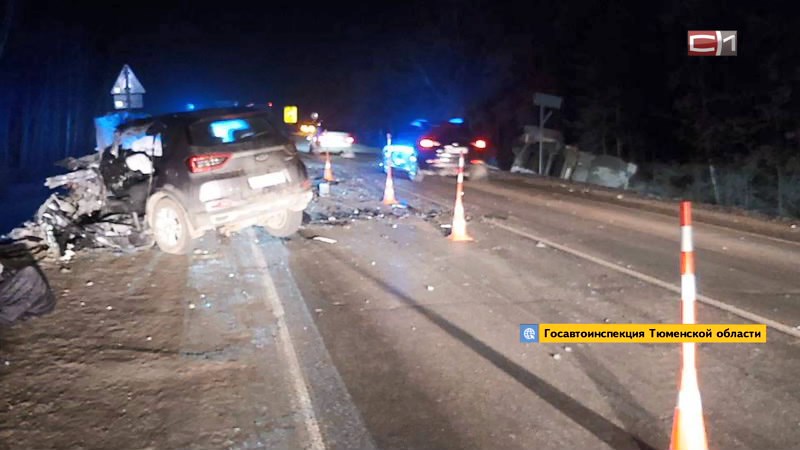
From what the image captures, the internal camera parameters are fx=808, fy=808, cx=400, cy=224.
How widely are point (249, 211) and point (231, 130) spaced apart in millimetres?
1117

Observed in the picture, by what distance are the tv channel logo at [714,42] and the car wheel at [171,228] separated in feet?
77.7

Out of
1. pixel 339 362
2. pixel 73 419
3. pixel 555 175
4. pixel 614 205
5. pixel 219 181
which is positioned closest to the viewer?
pixel 73 419

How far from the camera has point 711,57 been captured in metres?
30.3

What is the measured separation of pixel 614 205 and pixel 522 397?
12.1 metres

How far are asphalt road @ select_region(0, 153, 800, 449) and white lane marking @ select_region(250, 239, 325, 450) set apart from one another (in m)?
0.02

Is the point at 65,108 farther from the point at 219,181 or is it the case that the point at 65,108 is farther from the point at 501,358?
the point at 501,358

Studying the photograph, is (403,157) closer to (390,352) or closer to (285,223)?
(285,223)

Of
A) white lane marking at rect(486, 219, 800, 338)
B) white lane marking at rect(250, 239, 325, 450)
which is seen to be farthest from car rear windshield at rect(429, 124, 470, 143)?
white lane marking at rect(250, 239, 325, 450)

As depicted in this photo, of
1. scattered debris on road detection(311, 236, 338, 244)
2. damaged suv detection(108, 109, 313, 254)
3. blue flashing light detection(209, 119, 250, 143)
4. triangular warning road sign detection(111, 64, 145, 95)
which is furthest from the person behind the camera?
triangular warning road sign detection(111, 64, 145, 95)

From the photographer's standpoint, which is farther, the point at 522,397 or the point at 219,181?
the point at 219,181

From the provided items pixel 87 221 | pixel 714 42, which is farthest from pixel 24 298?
pixel 714 42

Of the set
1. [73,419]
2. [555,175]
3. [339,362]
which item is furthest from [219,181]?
[555,175]

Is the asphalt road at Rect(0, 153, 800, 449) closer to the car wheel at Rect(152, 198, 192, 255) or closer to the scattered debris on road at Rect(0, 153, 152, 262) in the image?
the car wheel at Rect(152, 198, 192, 255)

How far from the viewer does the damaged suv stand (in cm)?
1058
